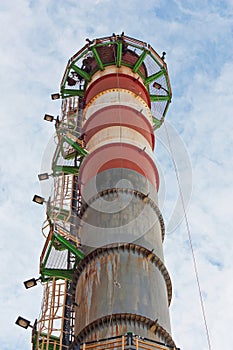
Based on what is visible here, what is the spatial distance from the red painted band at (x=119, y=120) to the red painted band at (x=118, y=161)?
1609 mm

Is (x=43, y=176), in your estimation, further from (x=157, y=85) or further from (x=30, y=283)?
(x=157, y=85)

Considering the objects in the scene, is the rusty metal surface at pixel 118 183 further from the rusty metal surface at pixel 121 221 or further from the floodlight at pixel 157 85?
the floodlight at pixel 157 85

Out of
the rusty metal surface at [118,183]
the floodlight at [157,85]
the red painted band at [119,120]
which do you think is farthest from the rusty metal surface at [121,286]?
the floodlight at [157,85]

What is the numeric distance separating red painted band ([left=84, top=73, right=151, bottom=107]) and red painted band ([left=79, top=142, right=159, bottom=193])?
15.5ft

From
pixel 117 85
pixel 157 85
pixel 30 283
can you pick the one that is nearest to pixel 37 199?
pixel 30 283

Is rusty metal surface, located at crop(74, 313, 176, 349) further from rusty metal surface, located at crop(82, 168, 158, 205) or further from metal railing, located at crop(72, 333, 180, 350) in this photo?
rusty metal surface, located at crop(82, 168, 158, 205)

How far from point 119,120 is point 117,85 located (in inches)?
119

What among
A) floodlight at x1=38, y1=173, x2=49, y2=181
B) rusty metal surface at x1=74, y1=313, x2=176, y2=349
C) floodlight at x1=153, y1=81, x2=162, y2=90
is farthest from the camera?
floodlight at x1=153, y1=81, x2=162, y2=90

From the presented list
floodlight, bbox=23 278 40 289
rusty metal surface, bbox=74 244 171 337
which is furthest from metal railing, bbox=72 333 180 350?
floodlight, bbox=23 278 40 289

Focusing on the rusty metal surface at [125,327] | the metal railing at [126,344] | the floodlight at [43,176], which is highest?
the floodlight at [43,176]

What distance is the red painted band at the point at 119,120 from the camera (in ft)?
82.0

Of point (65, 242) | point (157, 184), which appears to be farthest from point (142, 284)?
point (157, 184)

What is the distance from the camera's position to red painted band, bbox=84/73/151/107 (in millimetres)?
27469

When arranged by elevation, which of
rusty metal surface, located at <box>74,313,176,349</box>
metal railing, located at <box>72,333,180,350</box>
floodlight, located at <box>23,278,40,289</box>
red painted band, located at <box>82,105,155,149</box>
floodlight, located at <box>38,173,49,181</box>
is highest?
red painted band, located at <box>82,105,155,149</box>
